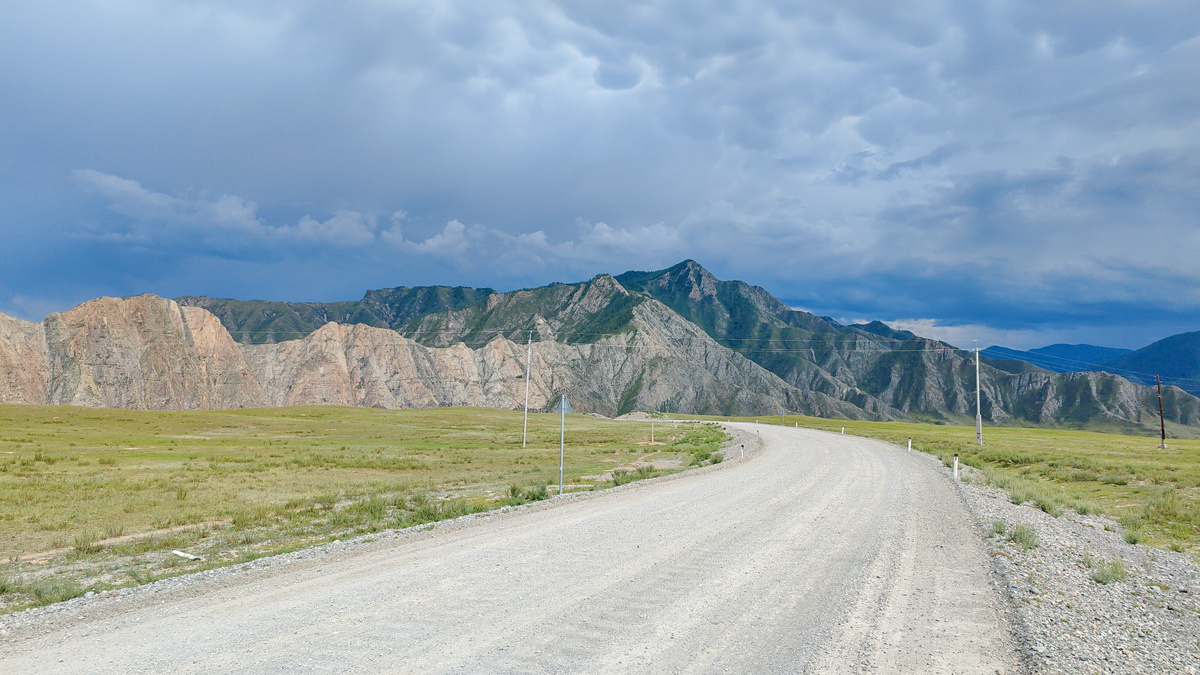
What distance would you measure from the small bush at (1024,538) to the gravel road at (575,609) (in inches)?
35.0

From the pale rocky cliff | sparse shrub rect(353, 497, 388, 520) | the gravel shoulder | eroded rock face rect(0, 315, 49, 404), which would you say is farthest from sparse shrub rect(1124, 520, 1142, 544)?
eroded rock face rect(0, 315, 49, 404)

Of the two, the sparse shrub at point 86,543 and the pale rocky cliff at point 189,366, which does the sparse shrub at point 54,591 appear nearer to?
the sparse shrub at point 86,543

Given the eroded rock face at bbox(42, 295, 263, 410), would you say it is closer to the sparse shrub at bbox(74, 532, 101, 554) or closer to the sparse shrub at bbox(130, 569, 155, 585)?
the sparse shrub at bbox(74, 532, 101, 554)

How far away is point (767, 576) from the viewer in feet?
35.2

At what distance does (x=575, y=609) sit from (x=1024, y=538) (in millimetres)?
11517

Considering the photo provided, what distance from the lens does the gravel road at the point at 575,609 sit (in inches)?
277

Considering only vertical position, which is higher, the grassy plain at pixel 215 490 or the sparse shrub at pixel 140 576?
the sparse shrub at pixel 140 576

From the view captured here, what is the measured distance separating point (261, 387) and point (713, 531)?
18574 cm

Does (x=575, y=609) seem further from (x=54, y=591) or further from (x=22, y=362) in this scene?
(x=22, y=362)

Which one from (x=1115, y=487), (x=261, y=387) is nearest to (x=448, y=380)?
(x=261, y=387)

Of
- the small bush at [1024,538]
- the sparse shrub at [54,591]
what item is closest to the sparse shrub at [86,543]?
the sparse shrub at [54,591]

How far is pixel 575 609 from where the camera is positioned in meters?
8.76

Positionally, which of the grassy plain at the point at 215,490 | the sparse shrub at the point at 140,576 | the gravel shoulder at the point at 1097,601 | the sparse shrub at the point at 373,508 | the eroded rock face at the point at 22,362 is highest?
the eroded rock face at the point at 22,362

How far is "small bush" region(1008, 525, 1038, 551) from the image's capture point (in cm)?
1360
